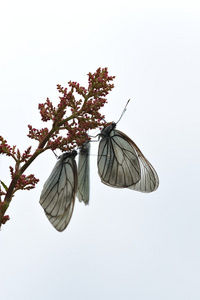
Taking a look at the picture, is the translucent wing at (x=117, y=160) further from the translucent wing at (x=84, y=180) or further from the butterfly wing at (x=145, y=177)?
the translucent wing at (x=84, y=180)

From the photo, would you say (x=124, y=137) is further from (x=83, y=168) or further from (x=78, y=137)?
(x=78, y=137)

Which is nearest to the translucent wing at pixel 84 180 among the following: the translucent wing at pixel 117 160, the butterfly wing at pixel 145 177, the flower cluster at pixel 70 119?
the translucent wing at pixel 117 160

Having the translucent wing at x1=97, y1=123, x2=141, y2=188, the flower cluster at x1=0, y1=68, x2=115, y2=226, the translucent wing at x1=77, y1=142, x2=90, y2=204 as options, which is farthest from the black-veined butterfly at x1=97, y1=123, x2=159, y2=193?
the flower cluster at x1=0, y1=68, x2=115, y2=226

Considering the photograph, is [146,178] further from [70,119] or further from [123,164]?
[70,119]

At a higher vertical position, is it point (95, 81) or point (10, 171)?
point (95, 81)

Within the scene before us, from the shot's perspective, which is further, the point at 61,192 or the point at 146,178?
the point at 146,178

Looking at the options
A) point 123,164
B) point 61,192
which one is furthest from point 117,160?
point 61,192

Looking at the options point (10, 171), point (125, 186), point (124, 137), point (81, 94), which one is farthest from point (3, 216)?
point (124, 137)

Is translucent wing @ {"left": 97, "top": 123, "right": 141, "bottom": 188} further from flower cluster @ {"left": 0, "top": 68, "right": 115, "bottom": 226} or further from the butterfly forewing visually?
flower cluster @ {"left": 0, "top": 68, "right": 115, "bottom": 226}
